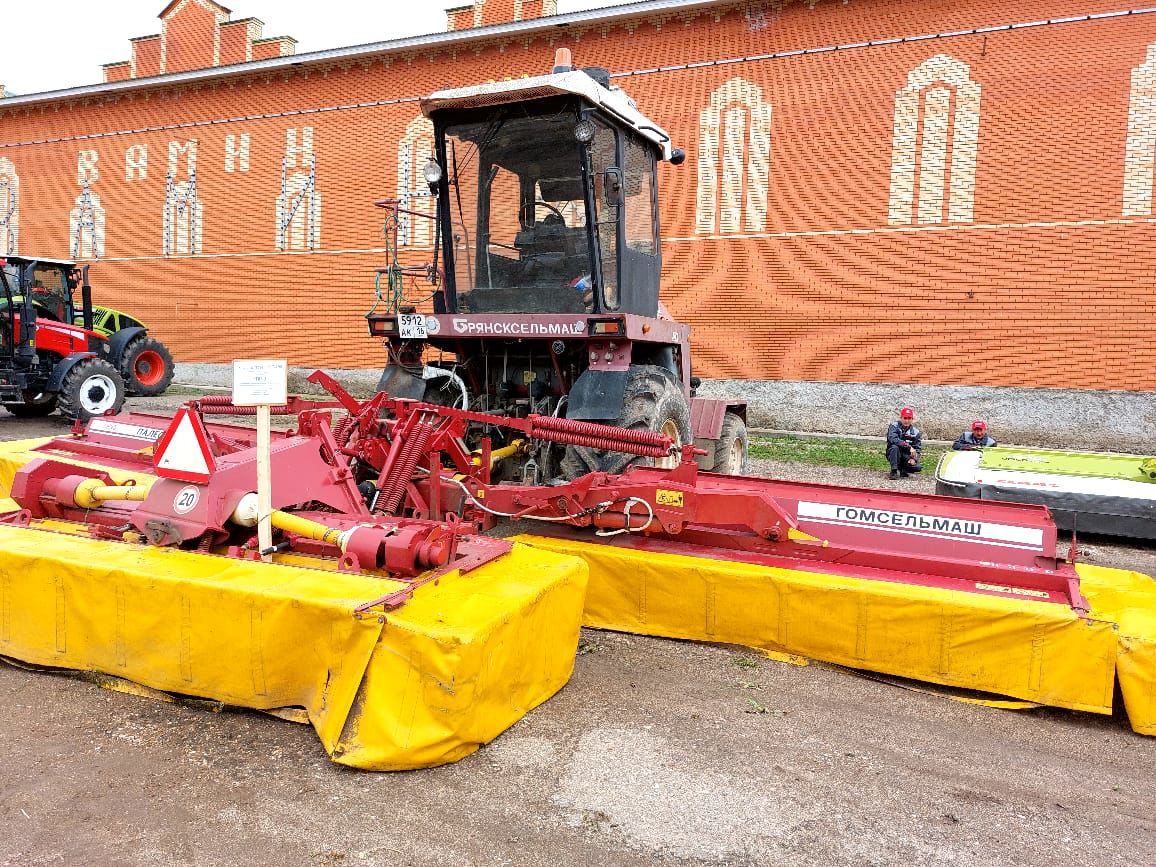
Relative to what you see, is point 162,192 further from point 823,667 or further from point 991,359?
point 823,667

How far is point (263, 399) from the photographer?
12.4 feet

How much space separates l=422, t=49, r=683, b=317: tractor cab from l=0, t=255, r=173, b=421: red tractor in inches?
336

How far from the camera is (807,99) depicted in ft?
48.4

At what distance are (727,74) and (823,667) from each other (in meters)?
13.5

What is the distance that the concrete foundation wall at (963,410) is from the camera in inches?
516

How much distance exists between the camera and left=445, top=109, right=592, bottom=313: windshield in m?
5.82

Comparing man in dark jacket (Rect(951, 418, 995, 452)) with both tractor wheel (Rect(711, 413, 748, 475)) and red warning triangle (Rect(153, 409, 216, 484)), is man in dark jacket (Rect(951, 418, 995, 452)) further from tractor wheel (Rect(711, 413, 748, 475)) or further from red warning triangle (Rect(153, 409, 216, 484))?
red warning triangle (Rect(153, 409, 216, 484))

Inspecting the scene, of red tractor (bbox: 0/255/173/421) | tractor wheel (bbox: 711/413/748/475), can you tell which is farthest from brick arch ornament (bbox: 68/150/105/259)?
tractor wheel (bbox: 711/413/748/475)

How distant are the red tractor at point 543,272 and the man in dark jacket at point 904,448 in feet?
16.9

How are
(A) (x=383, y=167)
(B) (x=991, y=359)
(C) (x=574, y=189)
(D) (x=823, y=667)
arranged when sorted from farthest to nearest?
(A) (x=383, y=167) < (B) (x=991, y=359) < (C) (x=574, y=189) < (D) (x=823, y=667)

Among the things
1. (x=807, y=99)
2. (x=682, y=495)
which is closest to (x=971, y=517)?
(x=682, y=495)

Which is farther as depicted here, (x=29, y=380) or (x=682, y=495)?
(x=29, y=380)

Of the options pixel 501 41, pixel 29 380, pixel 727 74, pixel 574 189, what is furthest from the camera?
pixel 501 41

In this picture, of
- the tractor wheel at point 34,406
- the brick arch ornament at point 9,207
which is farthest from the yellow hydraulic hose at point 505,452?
the brick arch ornament at point 9,207
